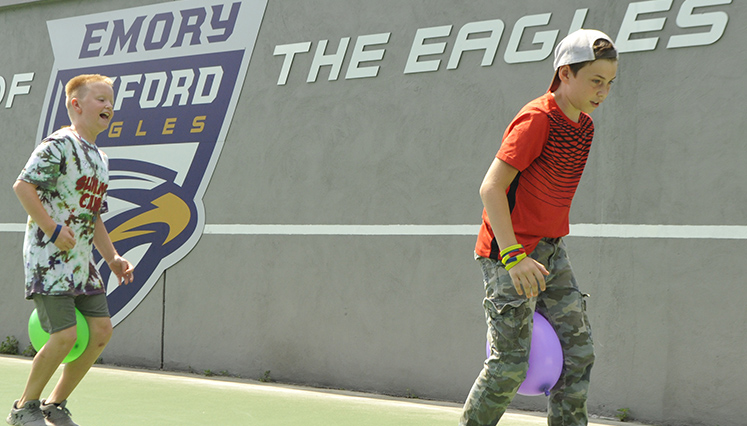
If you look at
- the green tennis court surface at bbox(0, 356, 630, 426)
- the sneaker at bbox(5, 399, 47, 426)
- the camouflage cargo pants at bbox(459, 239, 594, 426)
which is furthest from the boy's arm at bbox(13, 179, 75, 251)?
the camouflage cargo pants at bbox(459, 239, 594, 426)

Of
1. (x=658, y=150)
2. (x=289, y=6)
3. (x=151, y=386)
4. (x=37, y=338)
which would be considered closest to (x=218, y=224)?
(x=151, y=386)

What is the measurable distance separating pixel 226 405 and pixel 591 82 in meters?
3.40

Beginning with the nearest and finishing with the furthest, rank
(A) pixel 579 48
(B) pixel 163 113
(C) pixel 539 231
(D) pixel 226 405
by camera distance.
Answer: (A) pixel 579 48
(C) pixel 539 231
(D) pixel 226 405
(B) pixel 163 113

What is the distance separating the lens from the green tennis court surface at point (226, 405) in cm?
523

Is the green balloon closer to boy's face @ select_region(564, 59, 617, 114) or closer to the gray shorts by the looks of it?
the gray shorts

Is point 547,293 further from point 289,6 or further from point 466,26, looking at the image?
point 289,6

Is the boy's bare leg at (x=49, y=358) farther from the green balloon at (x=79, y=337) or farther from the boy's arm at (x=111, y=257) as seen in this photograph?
the boy's arm at (x=111, y=257)

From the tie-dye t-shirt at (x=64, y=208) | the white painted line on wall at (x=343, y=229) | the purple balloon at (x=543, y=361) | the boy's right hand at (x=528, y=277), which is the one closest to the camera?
the boy's right hand at (x=528, y=277)

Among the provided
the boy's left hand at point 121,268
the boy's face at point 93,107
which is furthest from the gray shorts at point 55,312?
the boy's face at point 93,107

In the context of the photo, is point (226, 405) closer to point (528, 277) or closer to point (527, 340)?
point (527, 340)

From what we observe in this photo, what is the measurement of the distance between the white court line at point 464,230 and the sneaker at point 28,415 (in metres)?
2.70

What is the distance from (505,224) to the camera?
10.9 feet

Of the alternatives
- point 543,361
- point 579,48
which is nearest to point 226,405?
point 543,361

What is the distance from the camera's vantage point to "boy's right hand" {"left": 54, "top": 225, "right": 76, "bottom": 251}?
4258 mm
